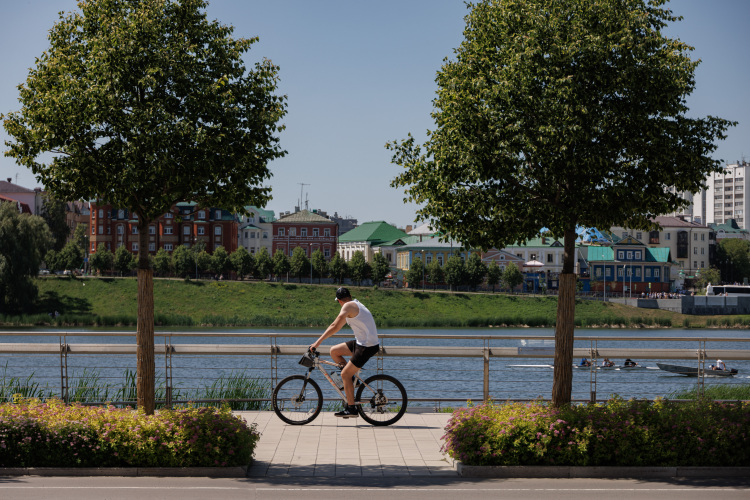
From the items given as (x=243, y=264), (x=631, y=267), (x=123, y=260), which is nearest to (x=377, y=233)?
(x=243, y=264)

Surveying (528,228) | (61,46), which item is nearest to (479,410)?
(528,228)

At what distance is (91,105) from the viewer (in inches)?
417

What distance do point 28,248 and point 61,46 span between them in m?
69.4

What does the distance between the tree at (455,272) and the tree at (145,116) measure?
323 ft

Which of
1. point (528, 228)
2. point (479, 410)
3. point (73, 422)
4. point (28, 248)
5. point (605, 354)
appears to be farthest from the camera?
point (28, 248)

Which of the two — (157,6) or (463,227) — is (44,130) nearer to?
(157,6)

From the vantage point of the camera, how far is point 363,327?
12312 millimetres

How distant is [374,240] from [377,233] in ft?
7.71

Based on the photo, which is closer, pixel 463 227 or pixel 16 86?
pixel 16 86

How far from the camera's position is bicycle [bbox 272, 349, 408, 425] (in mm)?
12867

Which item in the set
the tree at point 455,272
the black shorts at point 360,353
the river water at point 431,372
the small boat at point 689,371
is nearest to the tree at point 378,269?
the tree at point 455,272

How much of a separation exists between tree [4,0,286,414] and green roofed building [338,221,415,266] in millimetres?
136550

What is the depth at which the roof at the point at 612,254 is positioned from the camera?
12850 cm

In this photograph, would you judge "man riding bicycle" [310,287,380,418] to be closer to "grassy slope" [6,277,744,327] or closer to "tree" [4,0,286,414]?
"tree" [4,0,286,414]
